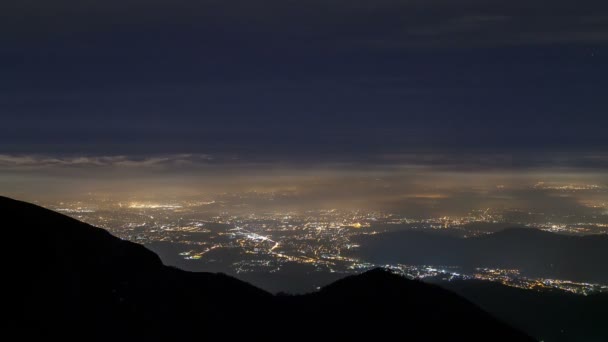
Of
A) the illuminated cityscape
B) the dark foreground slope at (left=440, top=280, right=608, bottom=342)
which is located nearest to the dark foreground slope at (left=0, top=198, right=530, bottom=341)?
the dark foreground slope at (left=440, top=280, right=608, bottom=342)

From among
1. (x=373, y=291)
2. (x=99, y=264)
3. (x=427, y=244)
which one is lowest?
(x=427, y=244)

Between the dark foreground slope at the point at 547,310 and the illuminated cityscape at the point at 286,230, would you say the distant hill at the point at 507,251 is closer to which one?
the illuminated cityscape at the point at 286,230

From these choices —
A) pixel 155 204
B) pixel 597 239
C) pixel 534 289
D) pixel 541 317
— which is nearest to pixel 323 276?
pixel 534 289

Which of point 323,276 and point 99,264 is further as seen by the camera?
point 323,276

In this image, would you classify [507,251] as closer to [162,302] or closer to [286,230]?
[286,230]

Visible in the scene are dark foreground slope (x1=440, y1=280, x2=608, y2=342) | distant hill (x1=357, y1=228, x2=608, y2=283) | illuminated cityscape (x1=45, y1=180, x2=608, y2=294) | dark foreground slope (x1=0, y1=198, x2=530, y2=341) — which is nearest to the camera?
dark foreground slope (x1=0, y1=198, x2=530, y2=341)

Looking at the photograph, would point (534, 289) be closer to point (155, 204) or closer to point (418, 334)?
point (418, 334)

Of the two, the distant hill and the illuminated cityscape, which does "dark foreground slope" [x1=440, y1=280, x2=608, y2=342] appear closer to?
the illuminated cityscape
